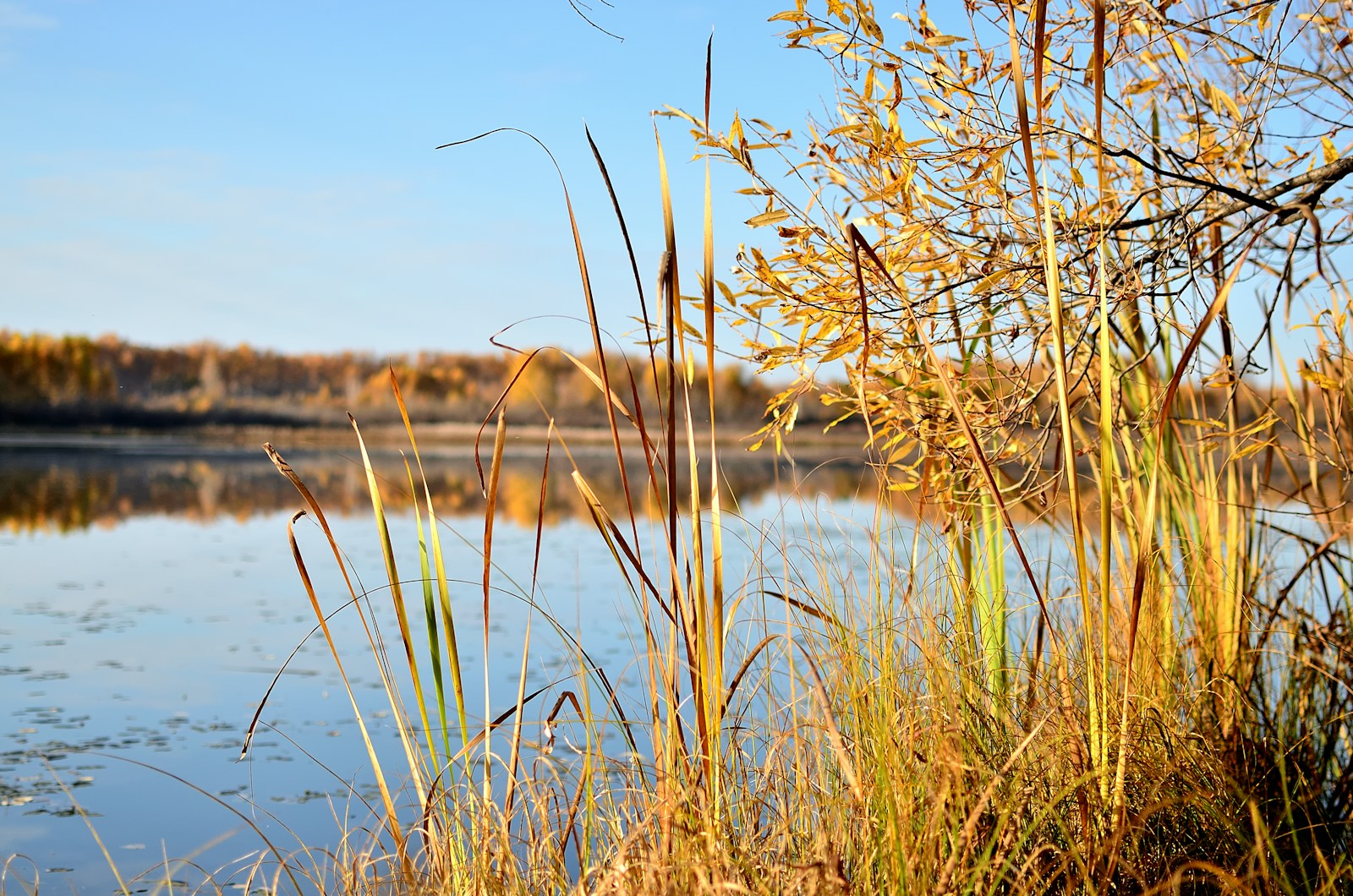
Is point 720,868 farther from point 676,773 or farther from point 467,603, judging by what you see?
point 467,603

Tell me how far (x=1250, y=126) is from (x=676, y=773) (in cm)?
215

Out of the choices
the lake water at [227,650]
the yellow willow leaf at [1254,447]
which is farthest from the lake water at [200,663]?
the yellow willow leaf at [1254,447]

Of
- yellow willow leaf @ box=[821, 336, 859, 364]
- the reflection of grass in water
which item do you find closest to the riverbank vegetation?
yellow willow leaf @ box=[821, 336, 859, 364]

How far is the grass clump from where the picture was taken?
165 cm

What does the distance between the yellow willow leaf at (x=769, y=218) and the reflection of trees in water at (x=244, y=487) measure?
21.9 feet

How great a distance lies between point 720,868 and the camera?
1671mm

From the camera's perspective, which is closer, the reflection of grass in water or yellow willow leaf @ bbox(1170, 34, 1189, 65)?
yellow willow leaf @ bbox(1170, 34, 1189, 65)

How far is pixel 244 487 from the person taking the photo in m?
19.9

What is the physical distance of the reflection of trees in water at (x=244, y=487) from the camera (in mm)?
14820

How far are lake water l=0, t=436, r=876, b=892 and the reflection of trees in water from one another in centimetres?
17

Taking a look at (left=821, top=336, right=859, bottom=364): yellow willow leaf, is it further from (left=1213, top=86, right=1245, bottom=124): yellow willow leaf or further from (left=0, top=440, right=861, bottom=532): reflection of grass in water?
(left=0, top=440, right=861, bottom=532): reflection of grass in water

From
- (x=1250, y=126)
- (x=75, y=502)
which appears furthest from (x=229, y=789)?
(x=75, y=502)

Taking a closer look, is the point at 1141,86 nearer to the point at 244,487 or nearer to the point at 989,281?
the point at 989,281

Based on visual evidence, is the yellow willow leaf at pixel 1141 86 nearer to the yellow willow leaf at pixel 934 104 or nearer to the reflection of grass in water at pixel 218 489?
the yellow willow leaf at pixel 934 104
